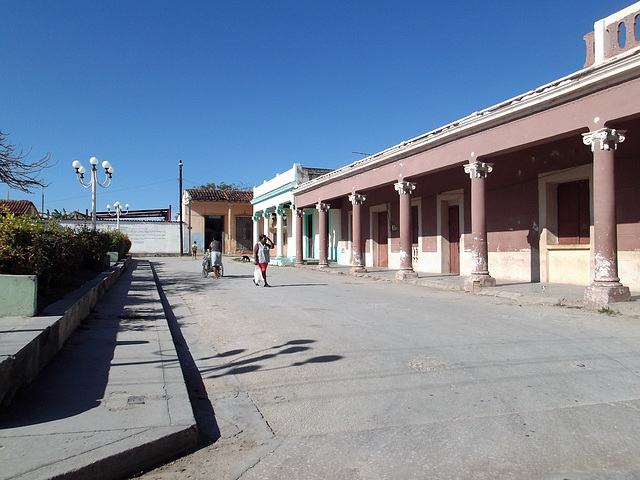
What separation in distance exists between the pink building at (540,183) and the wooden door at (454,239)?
4 centimetres

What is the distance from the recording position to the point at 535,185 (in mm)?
14297

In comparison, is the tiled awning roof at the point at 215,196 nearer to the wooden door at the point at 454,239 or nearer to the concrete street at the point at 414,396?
the wooden door at the point at 454,239

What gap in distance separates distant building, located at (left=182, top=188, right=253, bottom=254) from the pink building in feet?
91.8

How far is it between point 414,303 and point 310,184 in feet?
49.0

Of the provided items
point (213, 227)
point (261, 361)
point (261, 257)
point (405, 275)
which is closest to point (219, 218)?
point (213, 227)

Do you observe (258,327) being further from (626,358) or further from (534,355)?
(626,358)

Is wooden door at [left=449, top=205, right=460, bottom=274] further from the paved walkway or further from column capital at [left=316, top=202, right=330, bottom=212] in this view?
the paved walkway

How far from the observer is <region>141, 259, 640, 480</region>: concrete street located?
3.30 meters

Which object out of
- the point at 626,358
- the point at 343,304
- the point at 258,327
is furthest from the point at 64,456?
the point at 343,304

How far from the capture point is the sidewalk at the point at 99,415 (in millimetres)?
3057

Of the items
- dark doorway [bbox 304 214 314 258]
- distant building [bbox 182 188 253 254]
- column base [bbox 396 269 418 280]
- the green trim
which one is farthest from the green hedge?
distant building [bbox 182 188 253 254]

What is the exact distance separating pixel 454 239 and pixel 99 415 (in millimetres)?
16236

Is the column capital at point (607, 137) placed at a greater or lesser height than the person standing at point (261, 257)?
greater

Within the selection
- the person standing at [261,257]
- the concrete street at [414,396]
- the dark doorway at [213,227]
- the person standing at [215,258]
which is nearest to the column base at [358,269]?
the person standing at [215,258]
